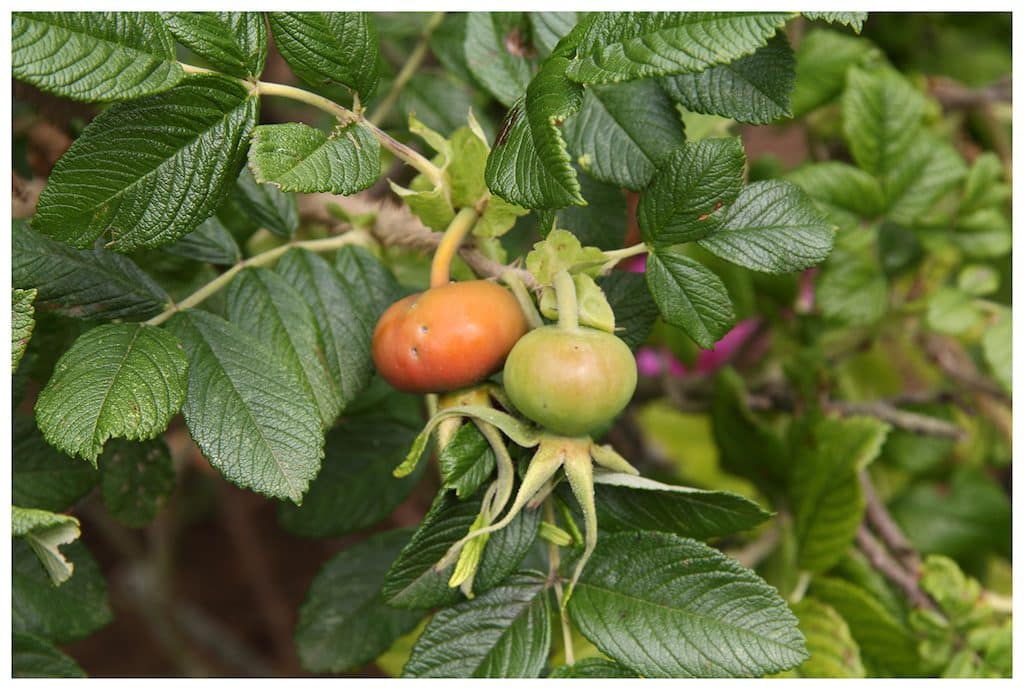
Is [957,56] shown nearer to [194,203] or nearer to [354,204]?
[354,204]

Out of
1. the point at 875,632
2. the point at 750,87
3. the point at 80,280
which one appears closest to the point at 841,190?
the point at 750,87

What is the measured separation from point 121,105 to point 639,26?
1.14ft

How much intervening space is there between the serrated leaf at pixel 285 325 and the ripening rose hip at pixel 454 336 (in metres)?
0.08

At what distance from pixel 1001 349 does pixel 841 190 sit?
255 mm

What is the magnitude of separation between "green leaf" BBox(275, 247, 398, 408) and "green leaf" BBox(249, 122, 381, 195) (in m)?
0.16

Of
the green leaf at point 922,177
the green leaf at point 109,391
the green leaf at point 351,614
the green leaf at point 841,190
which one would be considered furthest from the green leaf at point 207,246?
the green leaf at point 922,177

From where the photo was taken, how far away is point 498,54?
2.75 ft

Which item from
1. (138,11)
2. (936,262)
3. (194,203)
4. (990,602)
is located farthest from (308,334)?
(936,262)

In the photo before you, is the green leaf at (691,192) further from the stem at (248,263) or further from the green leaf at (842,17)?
the stem at (248,263)

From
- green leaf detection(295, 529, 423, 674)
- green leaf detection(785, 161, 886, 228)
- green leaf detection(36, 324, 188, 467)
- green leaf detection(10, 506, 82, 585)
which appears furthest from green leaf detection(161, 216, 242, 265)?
green leaf detection(785, 161, 886, 228)

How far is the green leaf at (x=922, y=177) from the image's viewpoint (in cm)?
112

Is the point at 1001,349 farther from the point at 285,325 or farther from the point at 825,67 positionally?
the point at 285,325

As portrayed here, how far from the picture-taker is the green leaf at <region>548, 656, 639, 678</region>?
0.74m

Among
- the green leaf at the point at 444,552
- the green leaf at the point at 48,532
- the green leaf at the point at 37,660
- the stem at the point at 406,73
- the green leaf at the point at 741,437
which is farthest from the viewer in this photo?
the green leaf at the point at 741,437
